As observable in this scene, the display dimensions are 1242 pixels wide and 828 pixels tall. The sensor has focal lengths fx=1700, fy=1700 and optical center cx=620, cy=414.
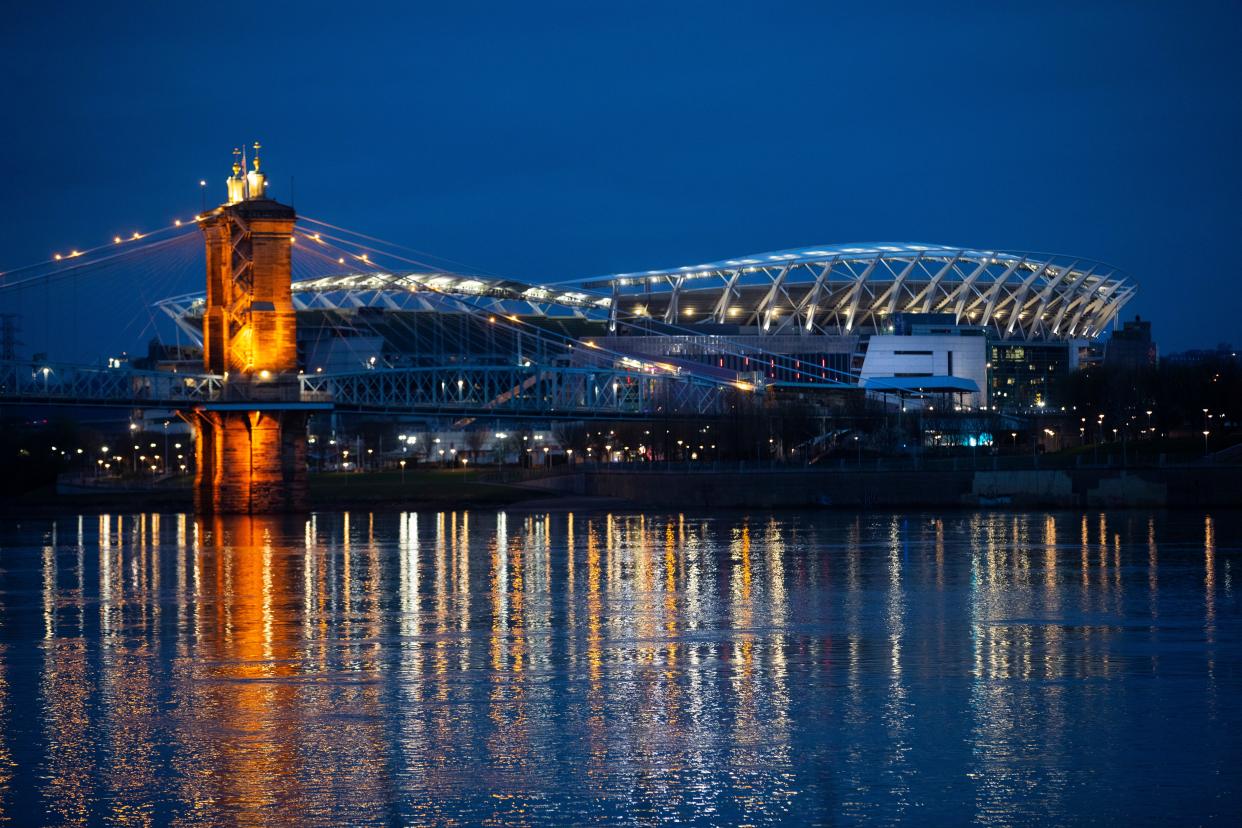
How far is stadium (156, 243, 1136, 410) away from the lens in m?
108

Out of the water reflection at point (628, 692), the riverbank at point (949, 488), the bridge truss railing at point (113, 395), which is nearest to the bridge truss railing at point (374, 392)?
the bridge truss railing at point (113, 395)

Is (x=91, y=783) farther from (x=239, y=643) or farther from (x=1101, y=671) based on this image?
(x=1101, y=671)

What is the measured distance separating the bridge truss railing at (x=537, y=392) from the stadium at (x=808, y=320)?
8611mm

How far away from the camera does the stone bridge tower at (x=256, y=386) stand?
68.0 m

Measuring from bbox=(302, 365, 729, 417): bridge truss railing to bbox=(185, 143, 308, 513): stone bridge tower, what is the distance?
1729 mm

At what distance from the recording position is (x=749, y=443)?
264 ft

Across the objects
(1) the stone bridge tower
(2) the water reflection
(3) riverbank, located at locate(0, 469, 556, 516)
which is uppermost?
(1) the stone bridge tower

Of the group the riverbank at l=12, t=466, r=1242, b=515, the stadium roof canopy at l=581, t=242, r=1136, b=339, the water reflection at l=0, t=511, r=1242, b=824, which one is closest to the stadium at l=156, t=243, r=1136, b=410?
the stadium roof canopy at l=581, t=242, r=1136, b=339

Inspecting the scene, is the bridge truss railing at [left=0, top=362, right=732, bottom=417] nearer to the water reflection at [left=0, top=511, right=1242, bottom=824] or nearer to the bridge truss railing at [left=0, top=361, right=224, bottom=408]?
the bridge truss railing at [left=0, top=361, right=224, bottom=408]

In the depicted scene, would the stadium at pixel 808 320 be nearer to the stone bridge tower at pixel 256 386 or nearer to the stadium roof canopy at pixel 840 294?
the stadium roof canopy at pixel 840 294

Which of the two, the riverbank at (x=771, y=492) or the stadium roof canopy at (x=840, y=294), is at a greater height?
the stadium roof canopy at (x=840, y=294)

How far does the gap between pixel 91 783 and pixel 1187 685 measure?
1153cm

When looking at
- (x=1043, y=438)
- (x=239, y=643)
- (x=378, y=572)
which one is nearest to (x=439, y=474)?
(x=1043, y=438)

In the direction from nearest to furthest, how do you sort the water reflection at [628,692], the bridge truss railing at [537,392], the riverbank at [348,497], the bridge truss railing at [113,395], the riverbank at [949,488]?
the water reflection at [628,692] → the riverbank at [949,488] → the bridge truss railing at [113,395] → the riverbank at [348,497] → the bridge truss railing at [537,392]
